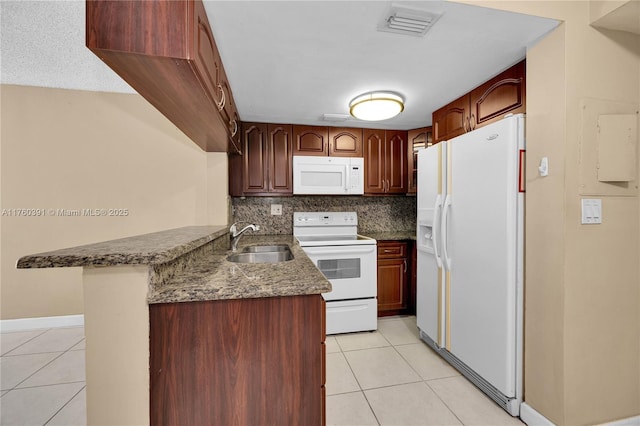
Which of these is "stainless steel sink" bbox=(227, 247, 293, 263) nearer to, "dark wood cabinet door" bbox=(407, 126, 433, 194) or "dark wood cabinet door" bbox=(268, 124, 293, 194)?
"dark wood cabinet door" bbox=(268, 124, 293, 194)

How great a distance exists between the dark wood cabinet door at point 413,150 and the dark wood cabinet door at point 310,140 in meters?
1.00

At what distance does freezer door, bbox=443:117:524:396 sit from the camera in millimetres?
1569

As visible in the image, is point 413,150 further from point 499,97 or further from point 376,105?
point 499,97

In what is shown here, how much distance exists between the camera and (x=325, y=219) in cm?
326

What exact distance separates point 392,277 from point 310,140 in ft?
5.88

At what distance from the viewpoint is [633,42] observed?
4.81 feet

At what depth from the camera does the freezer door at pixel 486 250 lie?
5.15 feet

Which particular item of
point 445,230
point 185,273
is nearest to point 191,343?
point 185,273

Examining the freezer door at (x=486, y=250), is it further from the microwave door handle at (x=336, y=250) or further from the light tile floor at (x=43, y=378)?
the light tile floor at (x=43, y=378)

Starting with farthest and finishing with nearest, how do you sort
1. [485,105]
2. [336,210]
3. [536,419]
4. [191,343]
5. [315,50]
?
[336,210] → [485,105] → [315,50] → [536,419] → [191,343]

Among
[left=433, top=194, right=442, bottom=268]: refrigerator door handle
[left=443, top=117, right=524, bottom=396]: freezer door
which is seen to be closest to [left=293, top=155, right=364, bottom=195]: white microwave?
[left=433, top=194, right=442, bottom=268]: refrigerator door handle

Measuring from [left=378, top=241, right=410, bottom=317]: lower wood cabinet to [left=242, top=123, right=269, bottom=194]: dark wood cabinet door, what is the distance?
1.49 m

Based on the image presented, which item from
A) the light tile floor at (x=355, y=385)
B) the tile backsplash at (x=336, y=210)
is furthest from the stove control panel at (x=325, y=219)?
the light tile floor at (x=355, y=385)

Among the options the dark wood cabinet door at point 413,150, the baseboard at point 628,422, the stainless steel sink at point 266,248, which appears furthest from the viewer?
the dark wood cabinet door at point 413,150
